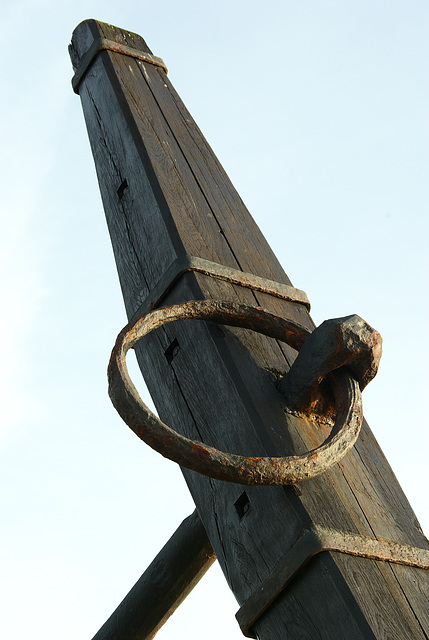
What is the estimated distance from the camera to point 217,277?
1673 mm

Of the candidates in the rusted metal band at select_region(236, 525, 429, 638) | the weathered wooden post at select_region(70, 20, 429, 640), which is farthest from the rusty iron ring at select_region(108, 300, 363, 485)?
the rusted metal band at select_region(236, 525, 429, 638)

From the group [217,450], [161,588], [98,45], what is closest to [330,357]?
[217,450]

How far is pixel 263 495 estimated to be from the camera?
1.34 metres

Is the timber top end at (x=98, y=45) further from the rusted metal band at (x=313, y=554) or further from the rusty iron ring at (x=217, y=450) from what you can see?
the rusted metal band at (x=313, y=554)

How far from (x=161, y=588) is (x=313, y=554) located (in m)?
0.79

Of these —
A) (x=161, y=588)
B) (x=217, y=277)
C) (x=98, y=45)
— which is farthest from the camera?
(x=98, y=45)

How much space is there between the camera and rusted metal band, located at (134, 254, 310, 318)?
1646mm

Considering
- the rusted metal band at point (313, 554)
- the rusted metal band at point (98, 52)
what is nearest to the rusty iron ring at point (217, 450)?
the rusted metal band at point (313, 554)

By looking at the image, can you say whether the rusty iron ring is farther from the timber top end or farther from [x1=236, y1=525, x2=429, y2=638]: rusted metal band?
the timber top end

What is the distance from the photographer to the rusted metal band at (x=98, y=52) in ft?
7.55

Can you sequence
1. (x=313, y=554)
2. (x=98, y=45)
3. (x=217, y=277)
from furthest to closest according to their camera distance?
1. (x=98, y=45)
2. (x=217, y=277)
3. (x=313, y=554)

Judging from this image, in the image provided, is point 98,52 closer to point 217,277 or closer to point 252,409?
point 217,277

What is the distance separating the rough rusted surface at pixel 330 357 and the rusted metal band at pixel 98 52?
4.58 feet

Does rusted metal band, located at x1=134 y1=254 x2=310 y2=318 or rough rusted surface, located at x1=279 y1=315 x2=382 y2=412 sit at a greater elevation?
rusted metal band, located at x1=134 y1=254 x2=310 y2=318
